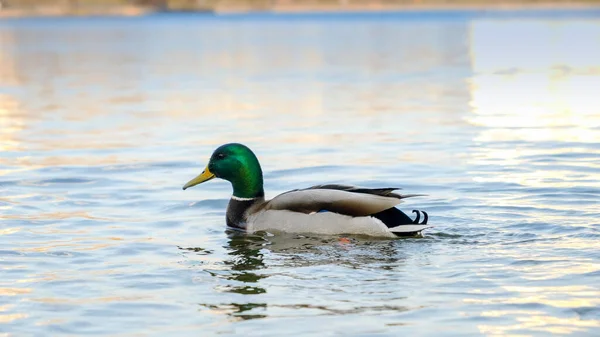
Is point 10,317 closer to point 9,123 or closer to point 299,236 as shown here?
point 299,236

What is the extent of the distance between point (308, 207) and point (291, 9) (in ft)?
535

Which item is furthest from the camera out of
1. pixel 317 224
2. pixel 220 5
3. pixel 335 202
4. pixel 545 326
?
pixel 220 5

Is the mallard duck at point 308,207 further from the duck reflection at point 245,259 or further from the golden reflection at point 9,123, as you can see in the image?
the golden reflection at point 9,123

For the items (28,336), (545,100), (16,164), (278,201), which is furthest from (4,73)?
(28,336)

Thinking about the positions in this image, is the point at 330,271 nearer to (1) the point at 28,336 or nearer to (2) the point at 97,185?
(1) the point at 28,336

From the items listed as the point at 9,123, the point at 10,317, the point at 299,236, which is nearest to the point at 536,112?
the point at 9,123

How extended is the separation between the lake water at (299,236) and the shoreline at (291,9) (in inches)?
5314

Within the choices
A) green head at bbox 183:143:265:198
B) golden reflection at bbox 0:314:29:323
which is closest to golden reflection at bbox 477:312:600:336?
golden reflection at bbox 0:314:29:323

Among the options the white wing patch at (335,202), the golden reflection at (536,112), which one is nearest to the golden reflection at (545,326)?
the white wing patch at (335,202)

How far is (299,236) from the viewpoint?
10422mm

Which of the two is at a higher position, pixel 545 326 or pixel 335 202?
pixel 335 202

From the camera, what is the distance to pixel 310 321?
25.4 ft

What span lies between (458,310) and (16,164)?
8603mm

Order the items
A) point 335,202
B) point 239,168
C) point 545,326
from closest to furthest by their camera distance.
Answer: point 545,326
point 335,202
point 239,168
